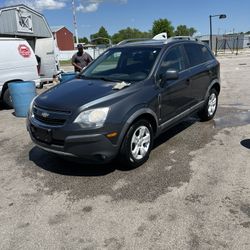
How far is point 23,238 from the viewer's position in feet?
10.1

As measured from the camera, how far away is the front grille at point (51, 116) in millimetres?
3953

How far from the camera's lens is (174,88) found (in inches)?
199

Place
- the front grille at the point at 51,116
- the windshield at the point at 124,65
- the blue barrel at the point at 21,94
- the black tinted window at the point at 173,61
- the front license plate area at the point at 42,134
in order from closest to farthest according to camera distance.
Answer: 1. the front grille at the point at 51,116
2. the front license plate area at the point at 42,134
3. the windshield at the point at 124,65
4. the black tinted window at the point at 173,61
5. the blue barrel at the point at 21,94

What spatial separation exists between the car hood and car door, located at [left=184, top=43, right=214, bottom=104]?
186cm

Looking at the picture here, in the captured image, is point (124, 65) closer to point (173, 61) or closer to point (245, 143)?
point (173, 61)

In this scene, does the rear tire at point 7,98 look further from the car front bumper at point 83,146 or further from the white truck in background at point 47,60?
the car front bumper at point 83,146

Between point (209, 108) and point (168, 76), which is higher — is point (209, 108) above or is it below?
below

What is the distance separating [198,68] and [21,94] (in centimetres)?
447

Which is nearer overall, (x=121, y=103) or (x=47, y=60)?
(x=121, y=103)

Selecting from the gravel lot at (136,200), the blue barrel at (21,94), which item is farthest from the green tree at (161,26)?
the gravel lot at (136,200)

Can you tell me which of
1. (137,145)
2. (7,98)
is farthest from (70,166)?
(7,98)

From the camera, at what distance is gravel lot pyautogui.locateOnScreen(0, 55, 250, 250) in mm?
3000

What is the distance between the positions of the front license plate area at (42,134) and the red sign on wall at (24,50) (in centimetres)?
572

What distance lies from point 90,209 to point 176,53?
308 cm
